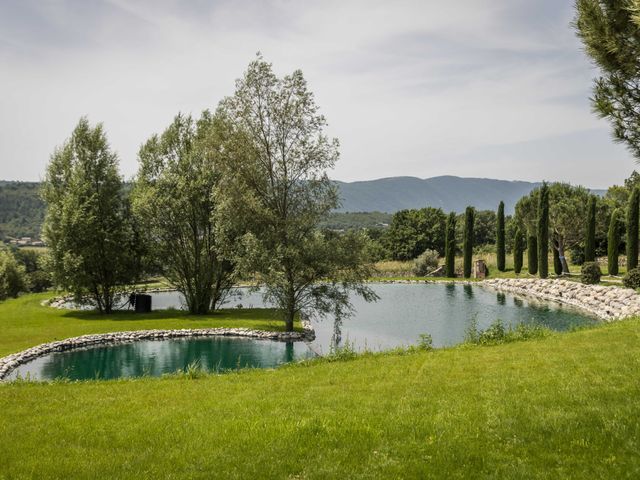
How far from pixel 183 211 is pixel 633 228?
108 ft

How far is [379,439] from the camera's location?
7023 millimetres

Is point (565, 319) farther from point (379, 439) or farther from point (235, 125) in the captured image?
point (379, 439)

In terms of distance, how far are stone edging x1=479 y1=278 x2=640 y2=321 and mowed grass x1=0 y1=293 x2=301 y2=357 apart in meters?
16.0

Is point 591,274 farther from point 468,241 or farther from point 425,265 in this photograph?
point 425,265

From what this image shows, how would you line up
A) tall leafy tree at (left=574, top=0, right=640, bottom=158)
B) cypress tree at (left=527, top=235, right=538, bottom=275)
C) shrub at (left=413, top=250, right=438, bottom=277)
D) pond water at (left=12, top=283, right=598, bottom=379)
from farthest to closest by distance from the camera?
shrub at (left=413, top=250, right=438, bottom=277) < cypress tree at (left=527, top=235, right=538, bottom=275) < pond water at (left=12, top=283, right=598, bottom=379) < tall leafy tree at (left=574, top=0, right=640, bottom=158)

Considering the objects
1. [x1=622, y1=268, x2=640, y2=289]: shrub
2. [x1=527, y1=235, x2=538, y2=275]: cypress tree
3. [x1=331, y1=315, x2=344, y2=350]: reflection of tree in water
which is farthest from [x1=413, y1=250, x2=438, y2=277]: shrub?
[x1=331, y1=315, x2=344, y2=350]: reflection of tree in water

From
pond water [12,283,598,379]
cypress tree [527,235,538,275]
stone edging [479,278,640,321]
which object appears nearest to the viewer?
pond water [12,283,598,379]

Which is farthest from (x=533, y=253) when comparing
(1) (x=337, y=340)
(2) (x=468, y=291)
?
(1) (x=337, y=340)

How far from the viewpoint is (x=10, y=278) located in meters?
49.4

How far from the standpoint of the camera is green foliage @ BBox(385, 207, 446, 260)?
67.5m

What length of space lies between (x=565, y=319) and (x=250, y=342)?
16.4m

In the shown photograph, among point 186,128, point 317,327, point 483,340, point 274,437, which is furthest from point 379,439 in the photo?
point 186,128

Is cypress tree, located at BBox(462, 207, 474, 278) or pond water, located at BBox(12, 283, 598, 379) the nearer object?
pond water, located at BBox(12, 283, 598, 379)

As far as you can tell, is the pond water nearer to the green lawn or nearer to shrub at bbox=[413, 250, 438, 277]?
the green lawn
